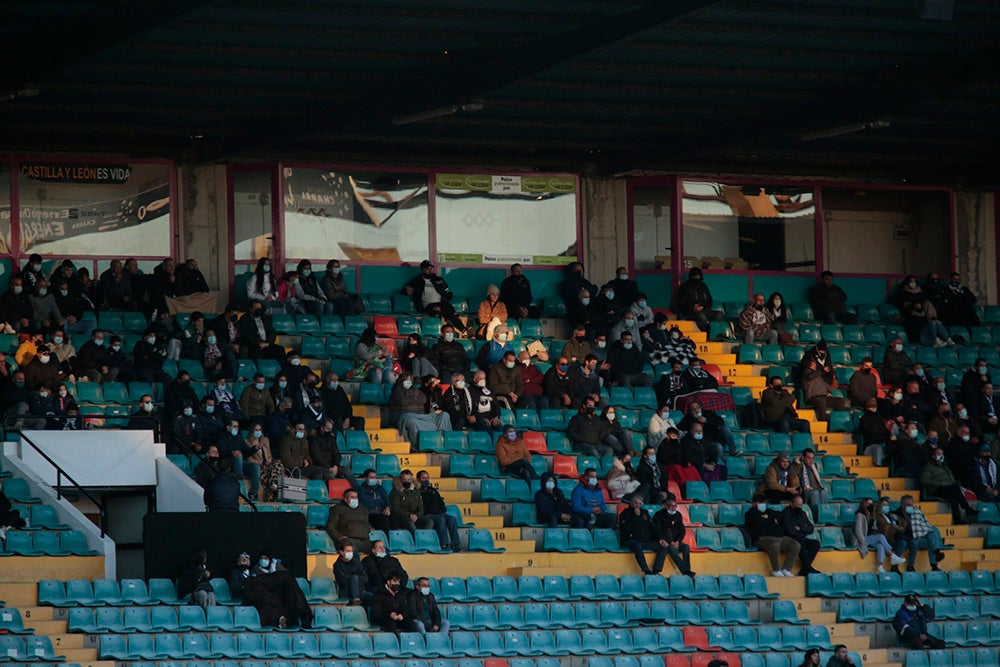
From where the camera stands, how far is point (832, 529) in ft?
77.7

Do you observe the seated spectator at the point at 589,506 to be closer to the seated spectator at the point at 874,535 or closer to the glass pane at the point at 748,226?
the seated spectator at the point at 874,535

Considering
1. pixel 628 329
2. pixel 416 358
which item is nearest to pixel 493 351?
pixel 416 358

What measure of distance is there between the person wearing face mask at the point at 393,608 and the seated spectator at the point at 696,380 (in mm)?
7199

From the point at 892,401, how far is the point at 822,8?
681 cm

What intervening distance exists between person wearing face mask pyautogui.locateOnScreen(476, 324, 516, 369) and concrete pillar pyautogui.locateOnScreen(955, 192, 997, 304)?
31.2 ft

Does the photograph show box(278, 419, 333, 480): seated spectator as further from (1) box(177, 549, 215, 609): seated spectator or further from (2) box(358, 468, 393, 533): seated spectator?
(1) box(177, 549, 215, 609): seated spectator

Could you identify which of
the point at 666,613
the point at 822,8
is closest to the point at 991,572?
the point at 666,613

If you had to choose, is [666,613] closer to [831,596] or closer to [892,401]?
[831,596]

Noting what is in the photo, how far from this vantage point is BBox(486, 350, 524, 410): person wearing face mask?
2495 centimetres

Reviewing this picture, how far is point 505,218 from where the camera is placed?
29297 millimetres

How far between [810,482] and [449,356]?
16.3ft

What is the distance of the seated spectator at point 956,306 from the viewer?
98.7ft

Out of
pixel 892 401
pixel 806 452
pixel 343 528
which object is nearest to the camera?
pixel 343 528

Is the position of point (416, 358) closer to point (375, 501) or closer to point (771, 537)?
point (375, 501)
